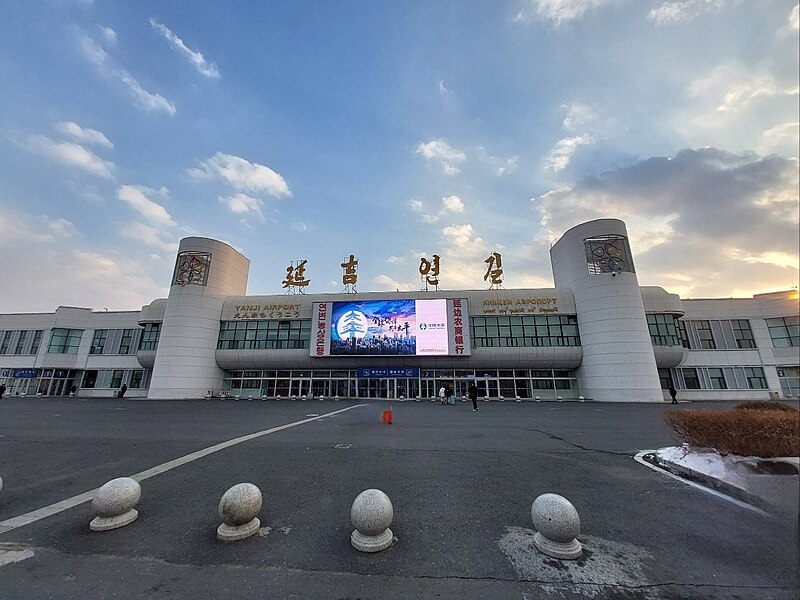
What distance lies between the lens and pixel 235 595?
125 inches

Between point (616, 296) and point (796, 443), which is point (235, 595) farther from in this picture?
point (616, 296)

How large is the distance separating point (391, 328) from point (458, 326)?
22.9 feet

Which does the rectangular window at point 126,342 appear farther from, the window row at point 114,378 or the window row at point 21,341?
the window row at point 21,341

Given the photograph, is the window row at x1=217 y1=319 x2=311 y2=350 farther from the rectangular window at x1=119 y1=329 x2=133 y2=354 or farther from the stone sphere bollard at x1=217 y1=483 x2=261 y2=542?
the stone sphere bollard at x1=217 y1=483 x2=261 y2=542

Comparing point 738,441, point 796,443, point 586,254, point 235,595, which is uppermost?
point 586,254

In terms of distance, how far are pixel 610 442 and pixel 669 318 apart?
102ft

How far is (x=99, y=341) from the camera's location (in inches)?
1640

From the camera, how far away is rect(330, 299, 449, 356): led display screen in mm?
34156

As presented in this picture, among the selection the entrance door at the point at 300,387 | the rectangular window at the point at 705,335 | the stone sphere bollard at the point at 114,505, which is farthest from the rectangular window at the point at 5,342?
the rectangular window at the point at 705,335

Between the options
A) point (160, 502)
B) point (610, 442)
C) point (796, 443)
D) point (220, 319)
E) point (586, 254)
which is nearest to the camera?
point (796, 443)

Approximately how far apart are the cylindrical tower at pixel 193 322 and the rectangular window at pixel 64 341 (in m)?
16.9

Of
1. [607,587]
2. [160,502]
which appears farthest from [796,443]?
[160,502]

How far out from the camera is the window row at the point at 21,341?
41062 mm

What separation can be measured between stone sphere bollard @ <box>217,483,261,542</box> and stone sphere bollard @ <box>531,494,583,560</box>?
11.8 feet
